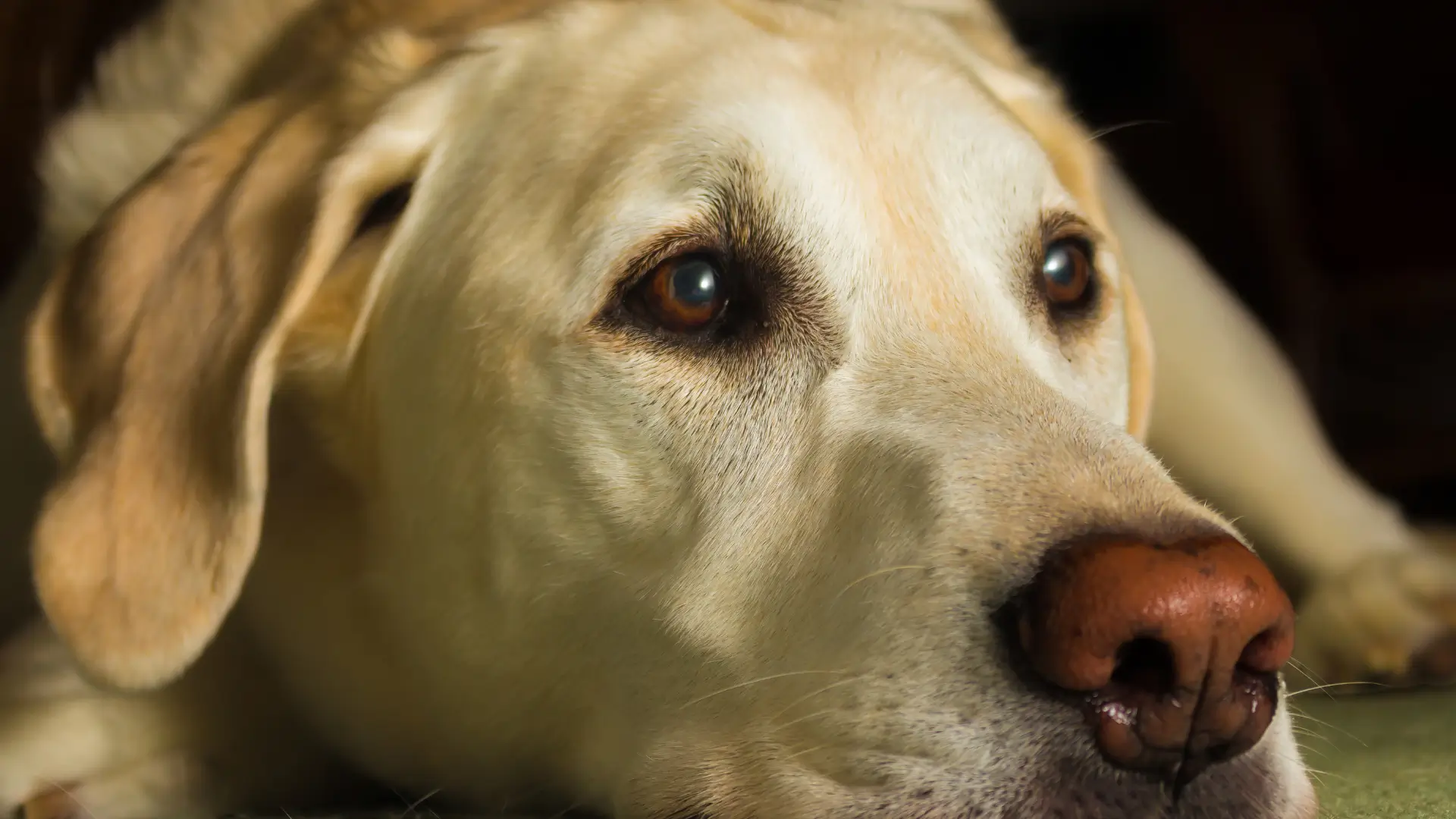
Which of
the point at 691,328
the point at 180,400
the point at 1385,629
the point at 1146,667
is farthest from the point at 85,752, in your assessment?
the point at 1385,629

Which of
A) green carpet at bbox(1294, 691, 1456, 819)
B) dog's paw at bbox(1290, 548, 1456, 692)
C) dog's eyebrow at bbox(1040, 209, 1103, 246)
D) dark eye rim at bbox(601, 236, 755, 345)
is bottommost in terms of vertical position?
dog's paw at bbox(1290, 548, 1456, 692)

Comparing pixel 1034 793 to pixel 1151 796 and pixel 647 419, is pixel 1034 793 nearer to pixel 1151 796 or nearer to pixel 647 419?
pixel 1151 796

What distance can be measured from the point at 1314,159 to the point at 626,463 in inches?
169

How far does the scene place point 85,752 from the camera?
69.4 inches

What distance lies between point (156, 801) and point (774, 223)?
1077mm

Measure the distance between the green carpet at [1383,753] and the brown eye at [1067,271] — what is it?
55 centimetres

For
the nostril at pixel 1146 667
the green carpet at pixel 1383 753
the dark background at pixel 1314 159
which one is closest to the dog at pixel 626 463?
the nostril at pixel 1146 667

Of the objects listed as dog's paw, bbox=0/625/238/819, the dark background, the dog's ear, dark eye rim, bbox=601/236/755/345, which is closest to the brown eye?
dark eye rim, bbox=601/236/755/345

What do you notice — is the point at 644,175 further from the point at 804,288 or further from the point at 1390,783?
the point at 1390,783

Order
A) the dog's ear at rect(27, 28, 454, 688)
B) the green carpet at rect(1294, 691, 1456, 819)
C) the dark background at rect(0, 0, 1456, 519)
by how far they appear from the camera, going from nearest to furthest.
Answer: the green carpet at rect(1294, 691, 1456, 819) → the dog's ear at rect(27, 28, 454, 688) → the dark background at rect(0, 0, 1456, 519)

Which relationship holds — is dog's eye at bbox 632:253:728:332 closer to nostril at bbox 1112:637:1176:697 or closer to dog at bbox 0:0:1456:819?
dog at bbox 0:0:1456:819

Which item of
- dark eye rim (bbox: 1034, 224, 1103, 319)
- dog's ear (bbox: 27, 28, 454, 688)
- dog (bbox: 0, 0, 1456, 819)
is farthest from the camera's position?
dark eye rim (bbox: 1034, 224, 1103, 319)

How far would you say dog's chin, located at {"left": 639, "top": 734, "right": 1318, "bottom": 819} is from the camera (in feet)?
3.51

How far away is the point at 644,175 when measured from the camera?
1.45 m
